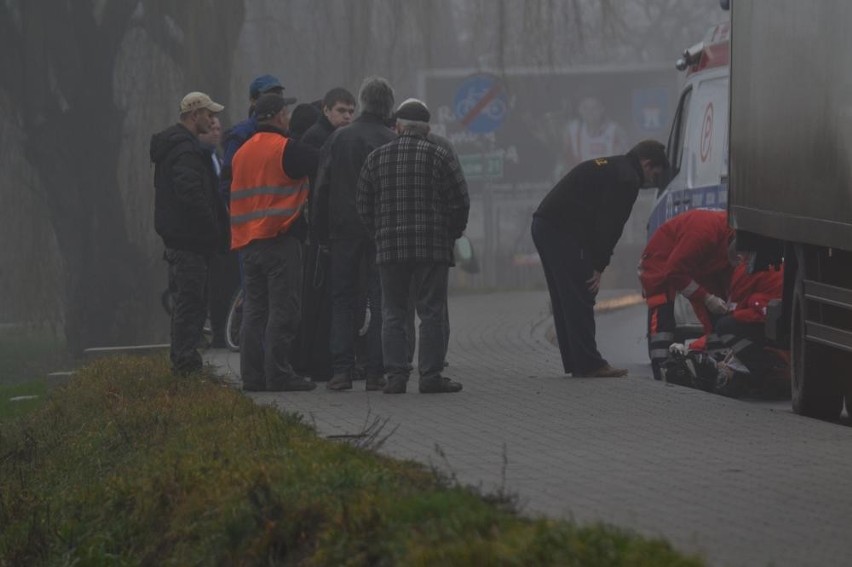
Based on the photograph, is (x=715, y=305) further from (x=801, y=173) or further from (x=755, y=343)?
(x=801, y=173)

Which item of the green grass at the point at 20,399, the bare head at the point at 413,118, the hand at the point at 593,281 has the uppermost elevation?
the bare head at the point at 413,118

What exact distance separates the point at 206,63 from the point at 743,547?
17.1 metres

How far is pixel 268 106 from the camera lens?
12.9m

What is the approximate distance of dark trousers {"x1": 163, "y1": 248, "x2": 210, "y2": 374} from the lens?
42.8 feet

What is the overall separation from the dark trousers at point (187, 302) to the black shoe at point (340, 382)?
978 mm

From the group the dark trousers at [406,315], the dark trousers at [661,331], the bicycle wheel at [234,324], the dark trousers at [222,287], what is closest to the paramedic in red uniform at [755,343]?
the dark trousers at [661,331]

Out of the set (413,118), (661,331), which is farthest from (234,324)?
(413,118)

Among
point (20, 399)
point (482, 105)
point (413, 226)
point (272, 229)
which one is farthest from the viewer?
point (482, 105)

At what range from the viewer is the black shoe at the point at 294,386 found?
42.6 ft

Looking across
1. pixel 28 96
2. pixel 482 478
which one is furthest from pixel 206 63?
pixel 482 478

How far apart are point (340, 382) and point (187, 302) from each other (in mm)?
1133

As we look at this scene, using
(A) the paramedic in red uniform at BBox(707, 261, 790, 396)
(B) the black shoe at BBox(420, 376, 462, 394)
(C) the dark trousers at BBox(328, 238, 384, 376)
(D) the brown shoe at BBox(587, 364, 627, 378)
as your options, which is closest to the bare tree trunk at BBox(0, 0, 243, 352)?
(D) the brown shoe at BBox(587, 364, 627, 378)

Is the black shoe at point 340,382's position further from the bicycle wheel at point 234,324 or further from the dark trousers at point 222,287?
the dark trousers at point 222,287

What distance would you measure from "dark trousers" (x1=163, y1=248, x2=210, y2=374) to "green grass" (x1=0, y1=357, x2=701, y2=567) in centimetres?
137
